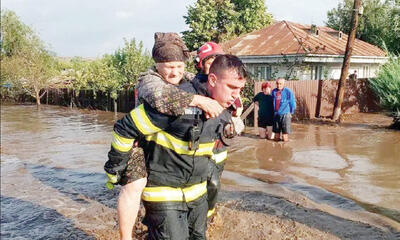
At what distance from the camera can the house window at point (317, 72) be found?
70.7 ft

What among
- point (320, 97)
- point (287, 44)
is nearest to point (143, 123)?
point (320, 97)

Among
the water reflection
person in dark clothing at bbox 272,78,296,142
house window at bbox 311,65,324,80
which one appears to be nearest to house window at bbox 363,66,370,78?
house window at bbox 311,65,324,80

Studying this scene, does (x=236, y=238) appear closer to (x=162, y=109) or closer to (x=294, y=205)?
(x=294, y=205)

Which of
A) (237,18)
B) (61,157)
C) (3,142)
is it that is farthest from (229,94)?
(237,18)

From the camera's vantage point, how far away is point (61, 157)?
10.3 m

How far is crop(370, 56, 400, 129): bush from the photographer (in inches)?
517

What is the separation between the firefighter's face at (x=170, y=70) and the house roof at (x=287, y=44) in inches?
662

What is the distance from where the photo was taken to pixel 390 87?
43.3 ft

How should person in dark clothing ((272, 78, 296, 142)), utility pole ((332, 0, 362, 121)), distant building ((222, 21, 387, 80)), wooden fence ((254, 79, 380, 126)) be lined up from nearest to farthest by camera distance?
person in dark clothing ((272, 78, 296, 142))
utility pole ((332, 0, 362, 121))
wooden fence ((254, 79, 380, 126))
distant building ((222, 21, 387, 80))

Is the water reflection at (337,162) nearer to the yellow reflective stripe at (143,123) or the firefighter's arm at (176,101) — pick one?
the firefighter's arm at (176,101)

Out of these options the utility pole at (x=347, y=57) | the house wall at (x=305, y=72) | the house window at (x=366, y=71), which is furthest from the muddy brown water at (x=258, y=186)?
the house window at (x=366, y=71)

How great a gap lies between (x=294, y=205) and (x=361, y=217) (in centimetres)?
87

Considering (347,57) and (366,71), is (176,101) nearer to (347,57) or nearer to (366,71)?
(347,57)

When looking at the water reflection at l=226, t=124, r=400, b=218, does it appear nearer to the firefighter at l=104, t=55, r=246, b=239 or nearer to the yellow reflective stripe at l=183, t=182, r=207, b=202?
the yellow reflective stripe at l=183, t=182, r=207, b=202
